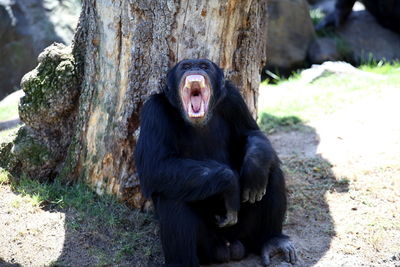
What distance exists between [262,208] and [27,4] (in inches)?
347

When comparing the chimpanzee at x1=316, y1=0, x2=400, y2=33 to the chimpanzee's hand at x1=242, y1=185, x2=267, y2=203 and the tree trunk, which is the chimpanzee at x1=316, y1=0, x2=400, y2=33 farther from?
the chimpanzee's hand at x1=242, y1=185, x2=267, y2=203

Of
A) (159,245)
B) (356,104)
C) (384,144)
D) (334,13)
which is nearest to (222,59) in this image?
(159,245)

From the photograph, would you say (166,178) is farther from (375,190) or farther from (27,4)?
(27,4)

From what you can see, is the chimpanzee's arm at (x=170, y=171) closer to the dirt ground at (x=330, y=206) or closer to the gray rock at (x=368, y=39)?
the dirt ground at (x=330, y=206)

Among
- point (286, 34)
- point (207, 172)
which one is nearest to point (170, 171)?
point (207, 172)

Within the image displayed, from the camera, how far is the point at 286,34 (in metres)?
12.7

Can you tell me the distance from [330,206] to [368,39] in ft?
26.1

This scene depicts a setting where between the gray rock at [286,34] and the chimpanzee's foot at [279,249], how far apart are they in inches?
321

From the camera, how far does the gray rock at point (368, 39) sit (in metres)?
12.6

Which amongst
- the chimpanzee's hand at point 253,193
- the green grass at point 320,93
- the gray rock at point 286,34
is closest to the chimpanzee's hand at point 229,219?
the chimpanzee's hand at point 253,193

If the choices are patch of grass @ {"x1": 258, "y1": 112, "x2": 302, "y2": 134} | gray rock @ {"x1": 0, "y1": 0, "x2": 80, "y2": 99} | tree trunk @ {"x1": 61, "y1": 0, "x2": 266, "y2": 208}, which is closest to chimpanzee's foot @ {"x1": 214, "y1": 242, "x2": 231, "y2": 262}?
tree trunk @ {"x1": 61, "y1": 0, "x2": 266, "y2": 208}

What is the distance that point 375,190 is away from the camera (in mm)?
6047

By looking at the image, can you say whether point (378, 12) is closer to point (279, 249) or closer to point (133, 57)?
point (133, 57)

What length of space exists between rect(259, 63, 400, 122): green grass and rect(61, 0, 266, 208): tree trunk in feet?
9.72
